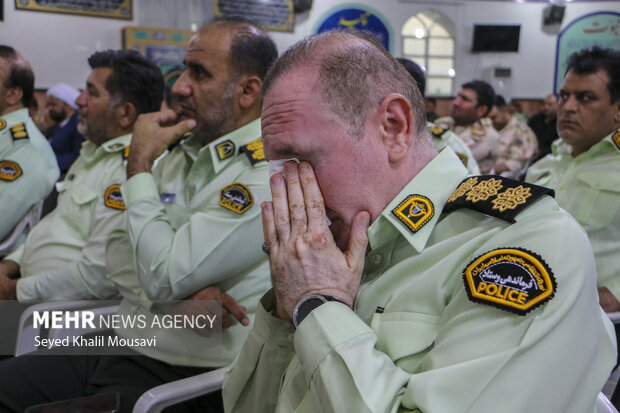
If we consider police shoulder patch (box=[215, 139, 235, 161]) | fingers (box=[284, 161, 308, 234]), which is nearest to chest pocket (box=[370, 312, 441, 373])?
fingers (box=[284, 161, 308, 234])

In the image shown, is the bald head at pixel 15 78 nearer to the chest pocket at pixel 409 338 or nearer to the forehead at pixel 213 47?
the forehead at pixel 213 47

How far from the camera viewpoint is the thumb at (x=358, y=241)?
2.93ft

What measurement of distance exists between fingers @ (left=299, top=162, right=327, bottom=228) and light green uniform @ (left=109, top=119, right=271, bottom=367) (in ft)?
1.86

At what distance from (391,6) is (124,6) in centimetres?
450

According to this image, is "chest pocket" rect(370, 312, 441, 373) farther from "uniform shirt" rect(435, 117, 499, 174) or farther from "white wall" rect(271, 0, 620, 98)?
"white wall" rect(271, 0, 620, 98)

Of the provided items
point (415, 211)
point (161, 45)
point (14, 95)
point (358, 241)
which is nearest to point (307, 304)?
point (358, 241)

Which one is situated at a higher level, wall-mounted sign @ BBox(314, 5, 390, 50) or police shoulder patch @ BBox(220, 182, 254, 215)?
wall-mounted sign @ BBox(314, 5, 390, 50)

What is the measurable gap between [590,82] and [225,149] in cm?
164

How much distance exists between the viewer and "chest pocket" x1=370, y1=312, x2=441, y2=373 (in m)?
0.84

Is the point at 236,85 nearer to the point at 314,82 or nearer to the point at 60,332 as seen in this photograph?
the point at 314,82

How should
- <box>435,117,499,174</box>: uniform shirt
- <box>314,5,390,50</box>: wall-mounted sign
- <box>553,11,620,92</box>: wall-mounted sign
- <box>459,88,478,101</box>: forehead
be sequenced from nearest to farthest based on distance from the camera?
<box>435,117,499,174</box>: uniform shirt → <box>459,88,478,101</box>: forehead → <box>314,5,390,50</box>: wall-mounted sign → <box>553,11,620,92</box>: wall-mounted sign

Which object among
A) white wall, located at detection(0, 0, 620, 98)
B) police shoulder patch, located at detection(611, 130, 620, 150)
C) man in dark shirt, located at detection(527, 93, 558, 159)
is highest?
white wall, located at detection(0, 0, 620, 98)

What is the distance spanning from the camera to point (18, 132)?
2.60 meters

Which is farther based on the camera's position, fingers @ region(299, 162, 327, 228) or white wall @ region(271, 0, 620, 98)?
white wall @ region(271, 0, 620, 98)
